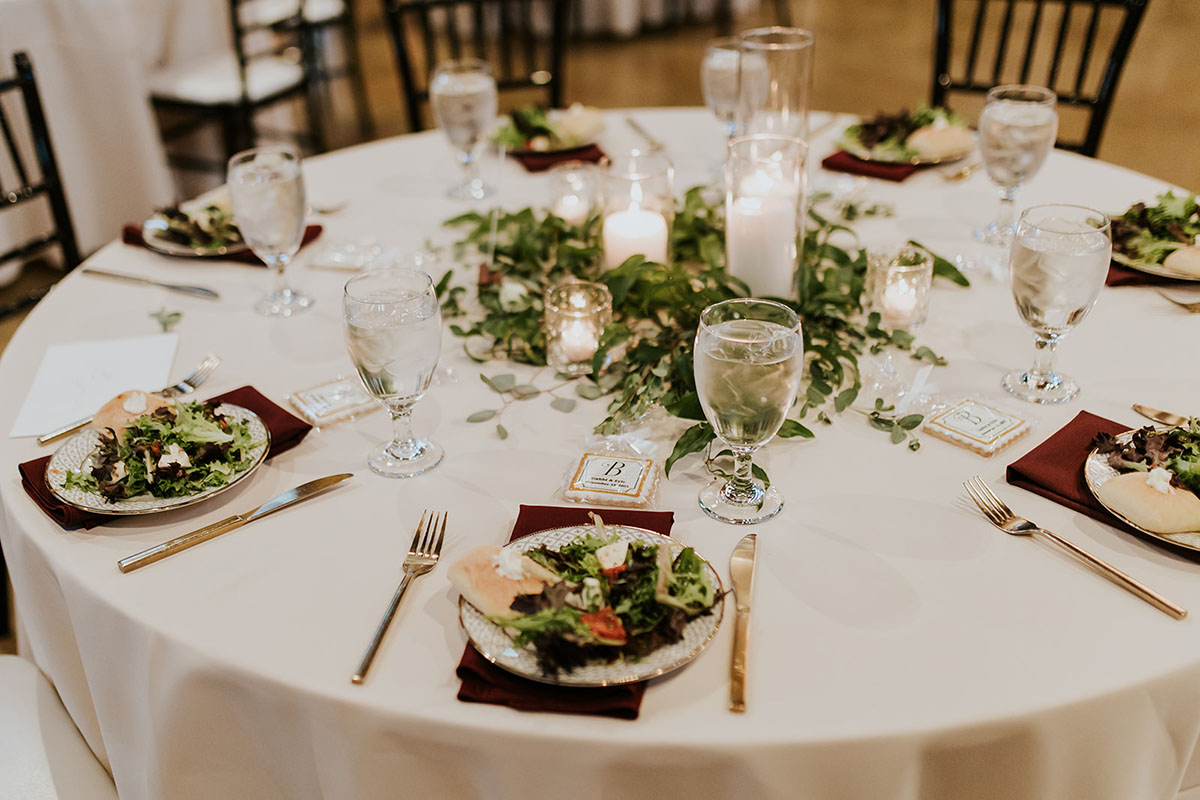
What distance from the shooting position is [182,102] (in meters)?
3.79

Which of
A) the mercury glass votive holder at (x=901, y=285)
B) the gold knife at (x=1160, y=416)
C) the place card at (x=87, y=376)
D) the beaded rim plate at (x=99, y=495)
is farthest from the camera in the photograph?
the mercury glass votive holder at (x=901, y=285)

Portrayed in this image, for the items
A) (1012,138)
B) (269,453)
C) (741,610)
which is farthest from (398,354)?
(1012,138)

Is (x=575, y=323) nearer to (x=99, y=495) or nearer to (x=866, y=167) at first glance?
(x=99, y=495)

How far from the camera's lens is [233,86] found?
3789 mm

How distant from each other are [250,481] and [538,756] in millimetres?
529

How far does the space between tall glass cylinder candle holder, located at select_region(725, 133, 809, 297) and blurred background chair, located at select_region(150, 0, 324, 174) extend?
2.79 metres

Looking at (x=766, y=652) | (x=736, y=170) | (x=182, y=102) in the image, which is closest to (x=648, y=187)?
(x=736, y=170)

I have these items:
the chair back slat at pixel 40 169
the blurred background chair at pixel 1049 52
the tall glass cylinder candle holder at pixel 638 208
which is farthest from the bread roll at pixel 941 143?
the chair back slat at pixel 40 169

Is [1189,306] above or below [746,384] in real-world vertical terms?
below

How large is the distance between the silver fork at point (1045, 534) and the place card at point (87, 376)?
1070 millimetres

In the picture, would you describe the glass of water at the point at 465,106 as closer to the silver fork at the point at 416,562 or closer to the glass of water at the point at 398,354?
the glass of water at the point at 398,354

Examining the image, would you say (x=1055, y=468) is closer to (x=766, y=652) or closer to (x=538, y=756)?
(x=766, y=652)

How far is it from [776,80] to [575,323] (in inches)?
29.5

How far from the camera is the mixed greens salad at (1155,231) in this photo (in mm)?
1479
